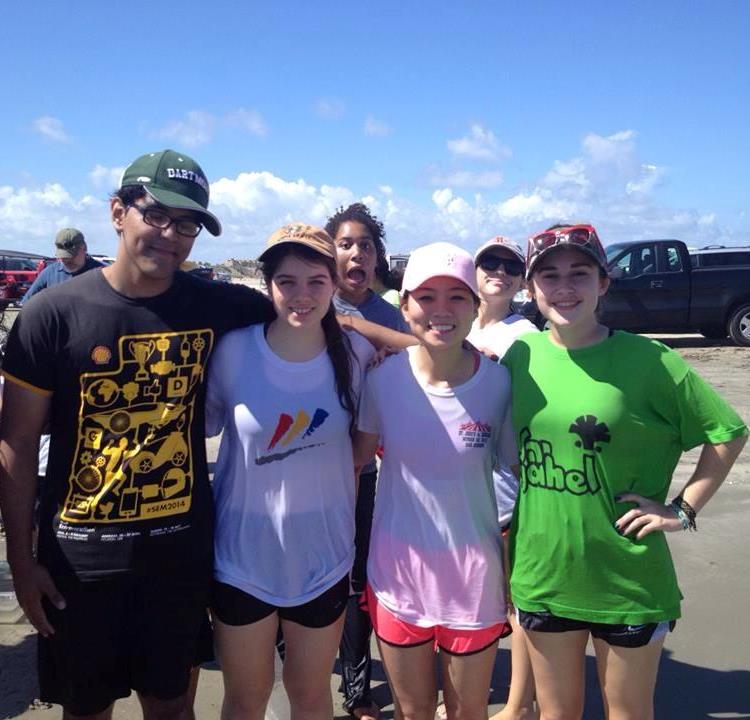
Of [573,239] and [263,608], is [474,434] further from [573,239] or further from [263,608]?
[263,608]

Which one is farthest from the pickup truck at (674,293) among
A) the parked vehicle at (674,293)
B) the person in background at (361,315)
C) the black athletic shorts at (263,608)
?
the black athletic shorts at (263,608)

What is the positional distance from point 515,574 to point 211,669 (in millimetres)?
1989

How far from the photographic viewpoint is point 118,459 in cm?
223

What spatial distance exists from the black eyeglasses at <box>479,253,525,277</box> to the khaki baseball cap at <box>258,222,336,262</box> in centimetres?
114

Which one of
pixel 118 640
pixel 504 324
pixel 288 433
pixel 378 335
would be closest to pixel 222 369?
pixel 288 433

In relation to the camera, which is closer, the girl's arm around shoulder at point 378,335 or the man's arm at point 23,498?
the man's arm at point 23,498

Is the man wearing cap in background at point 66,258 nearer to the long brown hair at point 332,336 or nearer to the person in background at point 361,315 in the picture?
the person in background at point 361,315

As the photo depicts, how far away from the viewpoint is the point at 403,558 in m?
2.36

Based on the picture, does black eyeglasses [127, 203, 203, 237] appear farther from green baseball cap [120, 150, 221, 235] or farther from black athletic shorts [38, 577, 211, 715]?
black athletic shorts [38, 577, 211, 715]

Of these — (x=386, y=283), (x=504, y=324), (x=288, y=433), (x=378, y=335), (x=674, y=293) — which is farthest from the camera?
(x=674, y=293)

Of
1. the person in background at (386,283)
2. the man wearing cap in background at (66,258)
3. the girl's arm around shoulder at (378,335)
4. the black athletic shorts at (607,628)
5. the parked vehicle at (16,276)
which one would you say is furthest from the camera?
the parked vehicle at (16,276)

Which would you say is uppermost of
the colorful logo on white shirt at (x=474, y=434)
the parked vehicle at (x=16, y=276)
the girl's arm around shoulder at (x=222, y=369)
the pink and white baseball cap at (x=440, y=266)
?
the parked vehicle at (x=16, y=276)

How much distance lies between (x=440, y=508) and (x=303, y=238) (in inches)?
41.2

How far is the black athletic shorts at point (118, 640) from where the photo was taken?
2.26 meters
